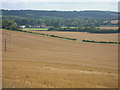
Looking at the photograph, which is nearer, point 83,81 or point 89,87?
point 89,87

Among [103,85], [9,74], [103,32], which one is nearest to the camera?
[103,85]

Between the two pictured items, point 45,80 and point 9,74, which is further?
point 9,74

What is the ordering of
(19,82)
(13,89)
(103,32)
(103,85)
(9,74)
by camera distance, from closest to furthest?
1. (13,89)
2. (19,82)
3. (103,85)
4. (9,74)
5. (103,32)

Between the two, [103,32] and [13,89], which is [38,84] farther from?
[103,32]

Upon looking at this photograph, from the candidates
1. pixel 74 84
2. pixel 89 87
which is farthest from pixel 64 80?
pixel 89 87

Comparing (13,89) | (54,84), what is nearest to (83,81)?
(54,84)

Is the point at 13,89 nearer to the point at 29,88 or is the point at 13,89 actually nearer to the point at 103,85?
the point at 29,88

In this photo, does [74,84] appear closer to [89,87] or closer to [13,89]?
[89,87]

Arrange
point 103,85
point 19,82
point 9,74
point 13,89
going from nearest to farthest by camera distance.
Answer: point 13,89
point 19,82
point 103,85
point 9,74

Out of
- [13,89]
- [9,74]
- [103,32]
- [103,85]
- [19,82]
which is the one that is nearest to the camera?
[13,89]
